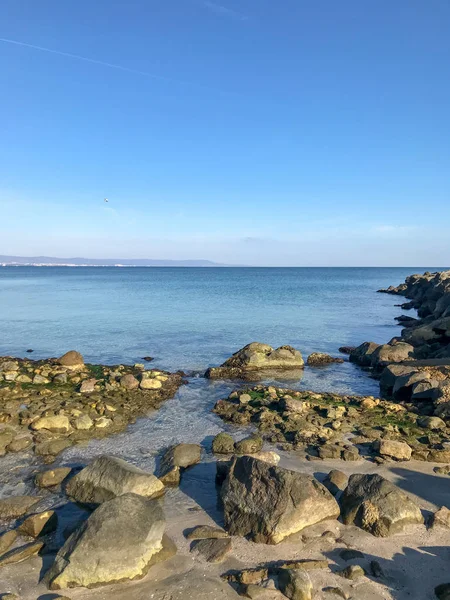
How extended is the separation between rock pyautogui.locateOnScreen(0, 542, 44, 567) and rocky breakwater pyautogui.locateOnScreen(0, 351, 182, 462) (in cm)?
423

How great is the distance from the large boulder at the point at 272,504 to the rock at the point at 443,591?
2237mm

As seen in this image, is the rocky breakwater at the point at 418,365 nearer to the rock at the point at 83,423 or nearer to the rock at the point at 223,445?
the rock at the point at 223,445

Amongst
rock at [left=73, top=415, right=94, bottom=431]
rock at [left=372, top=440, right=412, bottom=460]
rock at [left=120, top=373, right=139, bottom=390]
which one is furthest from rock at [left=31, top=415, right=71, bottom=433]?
rock at [left=372, top=440, right=412, bottom=460]

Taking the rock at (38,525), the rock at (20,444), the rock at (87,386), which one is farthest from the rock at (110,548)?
the rock at (87,386)

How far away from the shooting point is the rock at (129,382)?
1902 cm

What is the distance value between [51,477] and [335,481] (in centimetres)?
681

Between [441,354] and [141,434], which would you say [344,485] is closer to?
[141,434]

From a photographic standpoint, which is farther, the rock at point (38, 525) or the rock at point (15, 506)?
the rock at point (15, 506)

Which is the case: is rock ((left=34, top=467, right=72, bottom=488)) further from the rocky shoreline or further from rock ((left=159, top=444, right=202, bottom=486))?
rock ((left=159, top=444, right=202, bottom=486))

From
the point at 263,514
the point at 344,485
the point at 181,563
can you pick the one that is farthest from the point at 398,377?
the point at 181,563

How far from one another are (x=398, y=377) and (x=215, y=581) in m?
14.2

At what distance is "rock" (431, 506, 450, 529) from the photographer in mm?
8672

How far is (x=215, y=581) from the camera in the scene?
726 cm

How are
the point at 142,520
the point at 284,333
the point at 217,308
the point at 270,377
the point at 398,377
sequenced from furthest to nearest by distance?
the point at 217,308 → the point at 284,333 → the point at 270,377 → the point at 398,377 → the point at 142,520
